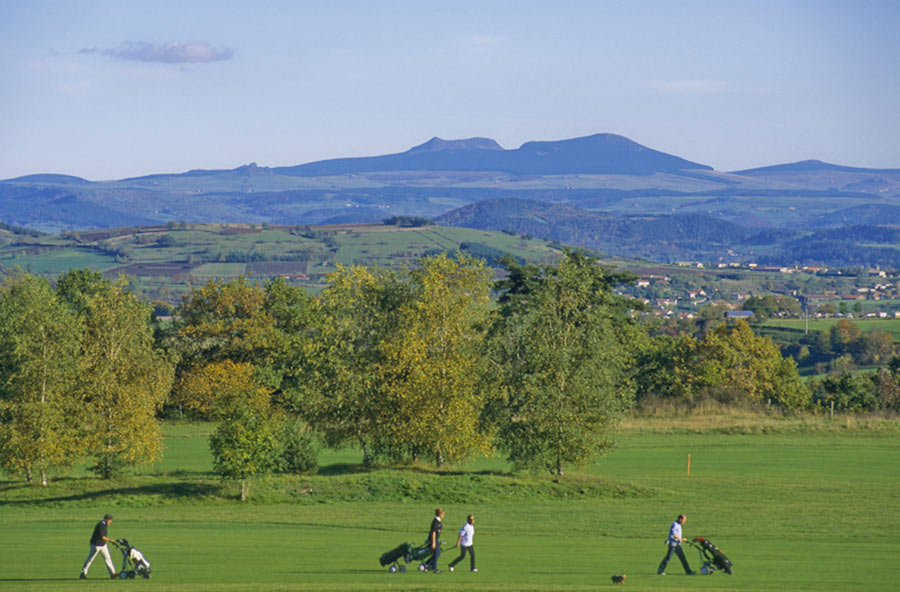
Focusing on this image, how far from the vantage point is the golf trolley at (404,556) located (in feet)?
93.5

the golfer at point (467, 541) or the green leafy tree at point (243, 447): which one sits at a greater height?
the golfer at point (467, 541)

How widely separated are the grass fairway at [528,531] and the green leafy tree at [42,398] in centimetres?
154

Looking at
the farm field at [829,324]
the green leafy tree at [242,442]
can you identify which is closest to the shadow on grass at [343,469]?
the green leafy tree at [242,442]

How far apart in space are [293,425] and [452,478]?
8.81m

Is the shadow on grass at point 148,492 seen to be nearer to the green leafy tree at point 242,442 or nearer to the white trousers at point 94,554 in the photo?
the green leafy tree at point 242,442

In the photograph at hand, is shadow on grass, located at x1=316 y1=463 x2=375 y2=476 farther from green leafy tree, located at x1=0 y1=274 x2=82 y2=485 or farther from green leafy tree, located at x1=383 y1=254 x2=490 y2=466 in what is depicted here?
green leafy tree, located at x1=0 y1=274 x2=82 y2=485

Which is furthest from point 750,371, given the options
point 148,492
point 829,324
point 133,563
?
point 829,324

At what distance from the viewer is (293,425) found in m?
52.0

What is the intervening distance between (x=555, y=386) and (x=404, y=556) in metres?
20.1

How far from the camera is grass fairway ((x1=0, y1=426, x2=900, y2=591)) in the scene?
27.5 meters

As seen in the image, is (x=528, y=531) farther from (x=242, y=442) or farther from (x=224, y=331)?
(x=224, y=331)

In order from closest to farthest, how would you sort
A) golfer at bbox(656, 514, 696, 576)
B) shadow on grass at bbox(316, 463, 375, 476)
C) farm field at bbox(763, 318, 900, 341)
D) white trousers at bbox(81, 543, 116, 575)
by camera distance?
white trousers at bbox(81, 543, 116, 575) → golfer at bbox(656, 514, 696, 576) → shadow on grass at bbox(316, 463, 375, 476) → farm field at bbox(763, 318, 900, 341)

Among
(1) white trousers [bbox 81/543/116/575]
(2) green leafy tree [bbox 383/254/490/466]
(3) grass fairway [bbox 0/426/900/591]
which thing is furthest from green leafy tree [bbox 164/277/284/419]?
(1) white trousers [bbox 81/543/116/575]

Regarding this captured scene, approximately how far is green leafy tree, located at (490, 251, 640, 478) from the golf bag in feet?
74.9
